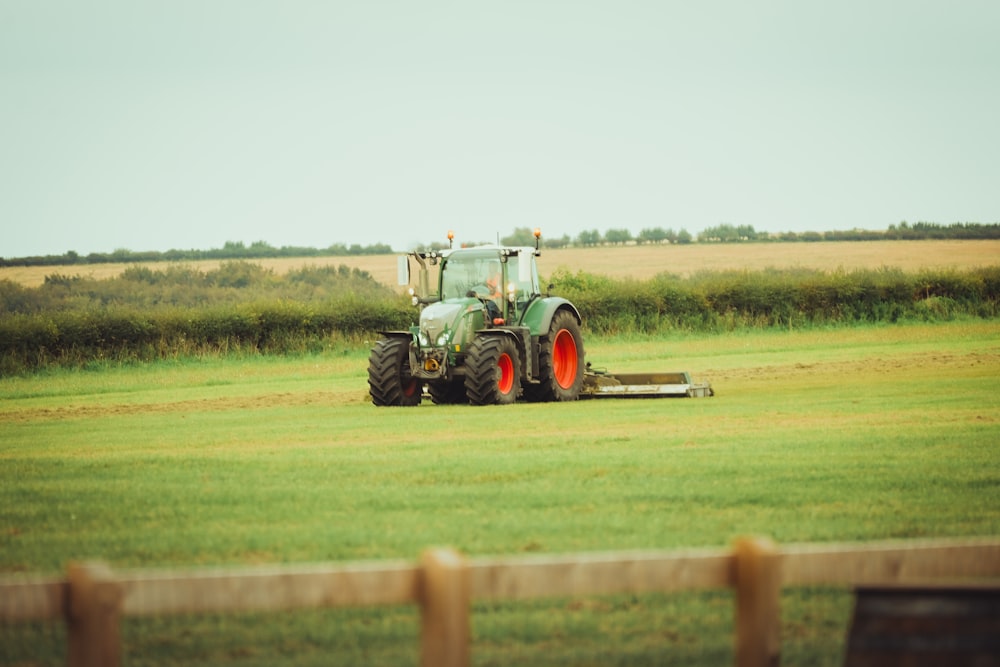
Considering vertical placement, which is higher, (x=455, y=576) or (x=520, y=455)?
(x=455, y=576)

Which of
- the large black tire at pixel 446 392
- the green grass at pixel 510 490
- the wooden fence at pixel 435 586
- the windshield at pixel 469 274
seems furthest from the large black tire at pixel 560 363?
the wooden fence at pixel 435 586

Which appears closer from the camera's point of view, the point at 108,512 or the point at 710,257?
the point at 108,512

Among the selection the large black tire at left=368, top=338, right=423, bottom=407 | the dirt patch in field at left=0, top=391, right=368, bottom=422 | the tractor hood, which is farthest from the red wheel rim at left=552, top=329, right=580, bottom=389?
the dirt patch in field at left=0, top=391, right=368, bottom=422

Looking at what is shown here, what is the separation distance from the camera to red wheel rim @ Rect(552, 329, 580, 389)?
894 inches

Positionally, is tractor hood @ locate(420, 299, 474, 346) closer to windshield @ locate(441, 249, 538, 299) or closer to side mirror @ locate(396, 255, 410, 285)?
side mirror @ locate(396, 255, 410, 285)

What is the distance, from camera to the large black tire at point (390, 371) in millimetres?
20891

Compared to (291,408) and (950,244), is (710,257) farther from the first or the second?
(291,408)

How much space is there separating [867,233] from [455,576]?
82.1 meters

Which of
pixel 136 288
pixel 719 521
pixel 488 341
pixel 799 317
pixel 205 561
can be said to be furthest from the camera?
pixel 136 288

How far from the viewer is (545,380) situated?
21.8 m

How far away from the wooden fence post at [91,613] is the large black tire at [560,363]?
17.3m

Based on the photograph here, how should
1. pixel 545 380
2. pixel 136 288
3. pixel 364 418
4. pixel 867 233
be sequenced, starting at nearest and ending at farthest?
pixel 364 418 → pixel 545 380 → pixel 136 288 → pixel 867 233

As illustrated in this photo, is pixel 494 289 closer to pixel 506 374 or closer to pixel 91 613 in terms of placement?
pixel 506 374

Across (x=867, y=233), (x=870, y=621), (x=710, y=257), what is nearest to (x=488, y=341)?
(x=870, y=621)
